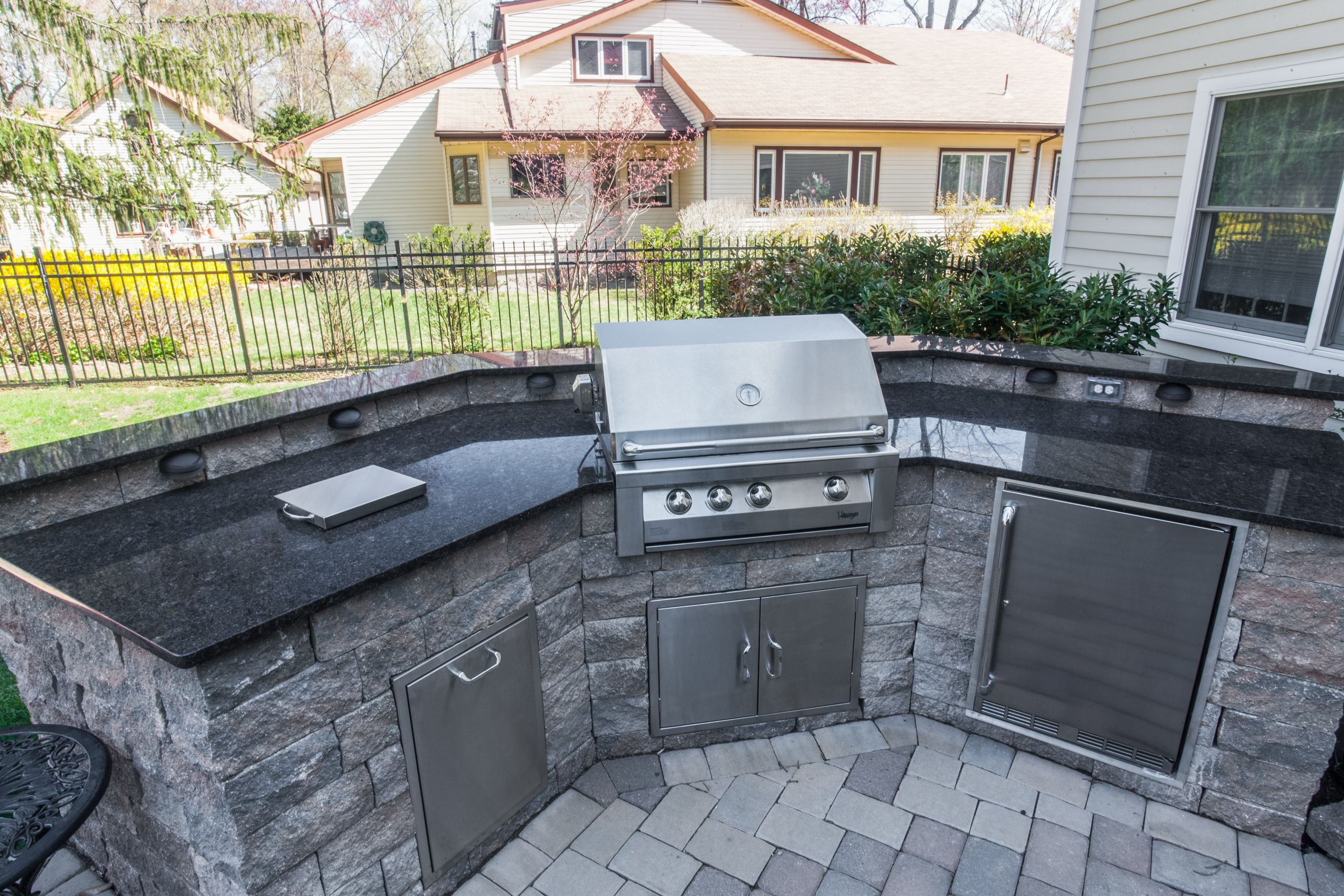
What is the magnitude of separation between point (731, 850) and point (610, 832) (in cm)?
38

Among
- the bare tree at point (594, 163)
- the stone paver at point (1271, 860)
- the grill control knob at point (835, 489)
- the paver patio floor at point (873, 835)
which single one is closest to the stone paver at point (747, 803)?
the paver patio floor at point (873, 835)

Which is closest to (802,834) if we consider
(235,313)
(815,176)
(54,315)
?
(235,313)

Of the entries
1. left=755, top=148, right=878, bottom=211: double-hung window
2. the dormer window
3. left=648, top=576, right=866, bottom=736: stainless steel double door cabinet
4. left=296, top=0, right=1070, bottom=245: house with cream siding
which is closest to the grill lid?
left=648, top=576, right=866, bottom=736: stainless steel double door cabinet

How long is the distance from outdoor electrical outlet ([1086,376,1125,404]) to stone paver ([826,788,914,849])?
1.79m

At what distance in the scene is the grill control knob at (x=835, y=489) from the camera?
241 centimetres

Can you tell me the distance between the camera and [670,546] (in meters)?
2.35

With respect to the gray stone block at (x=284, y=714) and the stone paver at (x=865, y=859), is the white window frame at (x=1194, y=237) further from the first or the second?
the gray stone block at (x=284, y=714)

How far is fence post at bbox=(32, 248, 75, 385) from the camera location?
7.13 m

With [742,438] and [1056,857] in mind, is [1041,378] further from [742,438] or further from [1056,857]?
[1056,857]

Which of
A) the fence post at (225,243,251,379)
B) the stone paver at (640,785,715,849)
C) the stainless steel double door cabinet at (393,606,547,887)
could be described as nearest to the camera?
the stainless steel double door cabinet at (393,606,547,887)

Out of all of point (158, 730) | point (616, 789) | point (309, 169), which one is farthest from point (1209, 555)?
point (309, 169)

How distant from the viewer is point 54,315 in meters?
7.29

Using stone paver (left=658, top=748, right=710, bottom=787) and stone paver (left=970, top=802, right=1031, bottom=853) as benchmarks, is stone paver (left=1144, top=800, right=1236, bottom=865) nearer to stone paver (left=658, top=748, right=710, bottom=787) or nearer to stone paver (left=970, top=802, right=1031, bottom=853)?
stone paver (left=970, top=802, right=1031, bottom=853)

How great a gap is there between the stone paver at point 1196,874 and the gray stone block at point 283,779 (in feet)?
7.44
